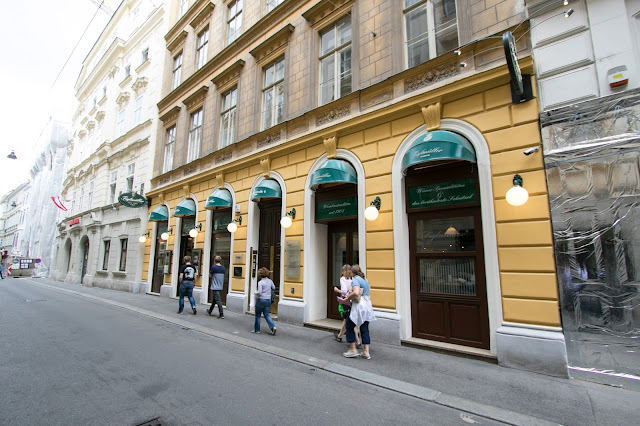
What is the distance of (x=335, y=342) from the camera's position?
21.7 feet

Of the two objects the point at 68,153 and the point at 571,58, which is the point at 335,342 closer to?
the point at 571,58

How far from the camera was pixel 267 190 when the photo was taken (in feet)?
30.4

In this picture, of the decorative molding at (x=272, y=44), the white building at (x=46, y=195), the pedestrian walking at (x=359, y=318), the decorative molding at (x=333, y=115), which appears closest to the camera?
the pedestrian walking at (x=359, y=318)

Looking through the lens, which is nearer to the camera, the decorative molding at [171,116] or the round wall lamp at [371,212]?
the round wall lamp at [371,212]

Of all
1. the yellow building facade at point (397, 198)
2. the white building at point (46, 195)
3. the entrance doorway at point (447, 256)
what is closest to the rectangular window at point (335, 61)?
the yellow building facade at point (397, 198)

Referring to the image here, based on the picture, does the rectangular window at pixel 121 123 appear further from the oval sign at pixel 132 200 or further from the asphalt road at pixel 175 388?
the asphalt road at pixel 175 388

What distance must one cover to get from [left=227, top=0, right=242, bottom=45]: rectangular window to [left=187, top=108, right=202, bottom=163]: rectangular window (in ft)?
11.4

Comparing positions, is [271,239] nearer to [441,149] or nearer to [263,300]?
[263,300]

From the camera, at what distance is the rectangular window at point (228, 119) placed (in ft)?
39.3

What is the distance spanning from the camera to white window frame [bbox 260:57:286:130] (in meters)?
10.2

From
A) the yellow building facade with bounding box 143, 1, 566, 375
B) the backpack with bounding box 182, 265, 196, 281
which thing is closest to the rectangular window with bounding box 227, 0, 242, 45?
the yellow building facade with bounding box 143, 1, 566, 375

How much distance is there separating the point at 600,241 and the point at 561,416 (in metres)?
2.93

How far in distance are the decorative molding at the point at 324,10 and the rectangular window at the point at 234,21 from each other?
4.65 meters

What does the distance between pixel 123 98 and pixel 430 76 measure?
841 inches
